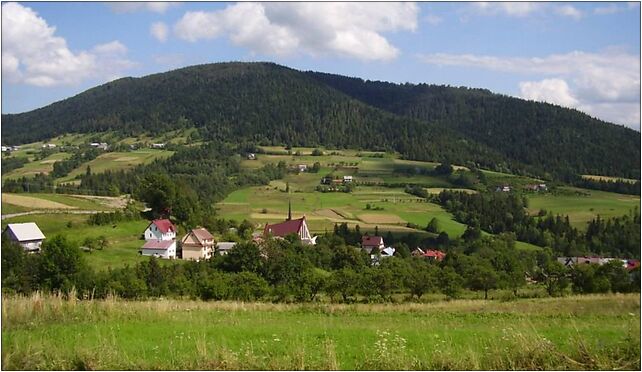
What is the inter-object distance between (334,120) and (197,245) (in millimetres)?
94797

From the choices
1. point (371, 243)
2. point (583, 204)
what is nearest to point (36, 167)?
point (371, 243)

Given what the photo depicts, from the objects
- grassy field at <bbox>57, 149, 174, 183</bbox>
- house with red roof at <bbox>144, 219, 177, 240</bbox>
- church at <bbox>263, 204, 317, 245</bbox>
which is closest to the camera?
house with red roof at <bbox>144, 219, 177, 240</bbox>

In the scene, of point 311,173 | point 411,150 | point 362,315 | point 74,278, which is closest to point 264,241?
point 74,278

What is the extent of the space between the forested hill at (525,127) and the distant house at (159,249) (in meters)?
69.4

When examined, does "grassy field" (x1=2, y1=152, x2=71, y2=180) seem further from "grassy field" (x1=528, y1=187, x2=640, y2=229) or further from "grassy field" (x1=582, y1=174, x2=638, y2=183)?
"grassy field" (x1=582, y1=174, x2=638, y2=183)

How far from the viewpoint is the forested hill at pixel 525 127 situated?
351 ft

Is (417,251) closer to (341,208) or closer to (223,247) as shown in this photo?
(223,247)

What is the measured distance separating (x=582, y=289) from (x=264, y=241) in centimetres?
1797

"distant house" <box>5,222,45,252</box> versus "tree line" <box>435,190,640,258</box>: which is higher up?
"distant house" <box>5,222,45,252</box>

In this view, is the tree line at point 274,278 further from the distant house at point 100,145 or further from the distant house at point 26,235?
the distant house at point 100,145

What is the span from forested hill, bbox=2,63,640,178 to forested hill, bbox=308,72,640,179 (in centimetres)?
31

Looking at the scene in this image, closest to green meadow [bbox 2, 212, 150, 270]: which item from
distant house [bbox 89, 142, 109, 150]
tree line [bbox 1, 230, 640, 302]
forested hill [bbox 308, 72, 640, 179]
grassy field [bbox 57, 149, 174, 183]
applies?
tree line [bbox 1, 230, 640, 302]

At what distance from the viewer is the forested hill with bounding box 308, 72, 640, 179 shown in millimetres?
107062

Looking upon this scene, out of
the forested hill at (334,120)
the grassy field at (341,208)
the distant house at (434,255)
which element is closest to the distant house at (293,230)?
the grassy field at (341,208)
